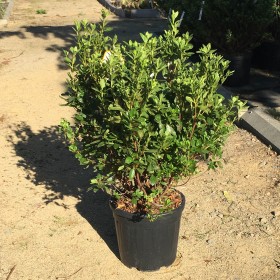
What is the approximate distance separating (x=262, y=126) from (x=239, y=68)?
7.03ft

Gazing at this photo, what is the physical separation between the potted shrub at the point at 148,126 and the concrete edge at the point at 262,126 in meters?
2.43

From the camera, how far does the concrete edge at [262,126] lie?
6.16 m

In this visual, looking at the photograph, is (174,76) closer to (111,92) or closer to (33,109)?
(111,92)

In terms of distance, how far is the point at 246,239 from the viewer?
4566mm

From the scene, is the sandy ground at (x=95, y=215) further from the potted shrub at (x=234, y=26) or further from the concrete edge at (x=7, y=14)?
the concrete edge at (x=7, y=14)

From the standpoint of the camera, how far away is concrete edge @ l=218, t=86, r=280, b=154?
616cm

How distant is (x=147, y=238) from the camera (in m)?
3.96

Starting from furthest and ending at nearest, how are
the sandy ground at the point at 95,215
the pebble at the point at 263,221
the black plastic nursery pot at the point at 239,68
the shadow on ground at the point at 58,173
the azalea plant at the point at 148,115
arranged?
the black plastic nursery pot at the point at 239,68
the shadow on ground at the point at 58,173
the pebble at the point at 263,221
the sandy ground at the point at 95,215
the azalea plant at the point at 148,115

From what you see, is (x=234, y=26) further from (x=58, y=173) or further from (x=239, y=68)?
(x=58, y=173)

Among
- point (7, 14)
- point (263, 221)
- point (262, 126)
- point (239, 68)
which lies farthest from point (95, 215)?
point (7, 14)

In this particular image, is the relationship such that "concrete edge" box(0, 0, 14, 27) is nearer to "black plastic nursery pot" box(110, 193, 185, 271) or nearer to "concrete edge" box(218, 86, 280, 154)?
"concrete edge" box(218, 86, 280, 154)

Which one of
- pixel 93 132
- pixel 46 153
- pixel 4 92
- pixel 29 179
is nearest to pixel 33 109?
pixel 4 92

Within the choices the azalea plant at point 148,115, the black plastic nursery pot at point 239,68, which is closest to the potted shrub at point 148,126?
the azalea plant at point 148,115

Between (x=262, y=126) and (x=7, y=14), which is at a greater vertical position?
(x=262, y=126)
